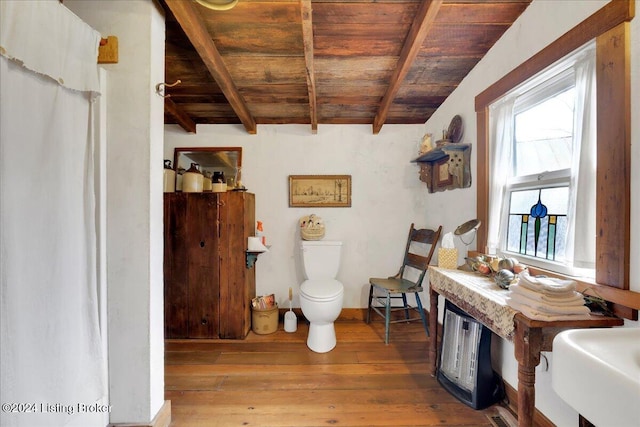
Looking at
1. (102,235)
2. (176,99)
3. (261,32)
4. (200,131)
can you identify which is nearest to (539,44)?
(261,32)

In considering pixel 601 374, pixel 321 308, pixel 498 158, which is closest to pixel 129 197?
pixel 321 308

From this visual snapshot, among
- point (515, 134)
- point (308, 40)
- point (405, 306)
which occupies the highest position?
point (308, 40)

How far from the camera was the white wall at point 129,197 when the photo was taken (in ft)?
3.86

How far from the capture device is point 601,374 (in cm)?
52

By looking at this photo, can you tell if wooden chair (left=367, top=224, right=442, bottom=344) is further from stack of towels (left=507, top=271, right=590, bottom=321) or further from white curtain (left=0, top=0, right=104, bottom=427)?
white curtain (left=0, top=0, right=104, bottom=427)

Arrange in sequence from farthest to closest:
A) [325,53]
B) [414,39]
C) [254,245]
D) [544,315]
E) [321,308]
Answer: [254,245], [321,308], [325,53], [414,39], [544,315]

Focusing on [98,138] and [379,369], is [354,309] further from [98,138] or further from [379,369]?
[98,138]

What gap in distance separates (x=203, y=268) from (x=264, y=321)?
0.70 m

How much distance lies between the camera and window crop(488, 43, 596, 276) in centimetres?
109

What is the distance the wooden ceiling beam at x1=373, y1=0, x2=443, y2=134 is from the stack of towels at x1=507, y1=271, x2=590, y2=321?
1.30m

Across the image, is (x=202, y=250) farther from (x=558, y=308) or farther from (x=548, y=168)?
(x=548, y=168)

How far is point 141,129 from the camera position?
46.6 inches

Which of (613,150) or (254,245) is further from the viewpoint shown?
(254,245)

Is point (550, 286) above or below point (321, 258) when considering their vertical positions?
above
